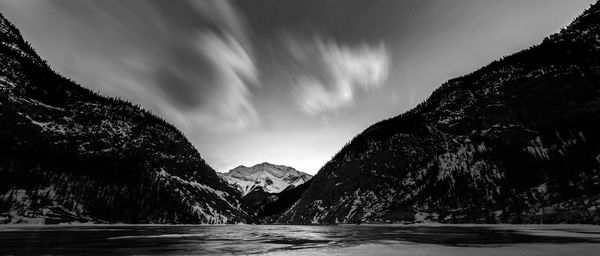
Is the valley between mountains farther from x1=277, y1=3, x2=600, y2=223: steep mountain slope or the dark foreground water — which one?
the dark foreground water

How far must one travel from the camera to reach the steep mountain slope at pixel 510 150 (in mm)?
107125

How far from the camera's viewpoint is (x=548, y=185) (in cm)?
10931

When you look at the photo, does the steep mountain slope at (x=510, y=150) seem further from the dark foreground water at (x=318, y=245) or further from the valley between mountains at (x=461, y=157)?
the dark foreground water at (x=318, y=245)

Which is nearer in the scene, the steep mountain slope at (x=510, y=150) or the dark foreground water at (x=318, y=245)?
the dark foreground water at (x=318, y=245)

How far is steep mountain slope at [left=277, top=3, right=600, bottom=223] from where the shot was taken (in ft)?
351

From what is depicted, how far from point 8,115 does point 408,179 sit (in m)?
208

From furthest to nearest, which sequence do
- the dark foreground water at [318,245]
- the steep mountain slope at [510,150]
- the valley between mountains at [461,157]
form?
1. the valley between mountains at [461,157]
2. the steep mountain slope at [510,150]
3. the dark foreground water at [318,245]

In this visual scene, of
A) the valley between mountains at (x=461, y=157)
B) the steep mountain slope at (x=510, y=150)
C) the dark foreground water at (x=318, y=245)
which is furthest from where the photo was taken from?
the valley between mountains at (x=461, y=157)

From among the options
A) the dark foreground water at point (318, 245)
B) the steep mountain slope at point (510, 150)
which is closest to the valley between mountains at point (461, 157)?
the steep mountain slope at point (510, 150)

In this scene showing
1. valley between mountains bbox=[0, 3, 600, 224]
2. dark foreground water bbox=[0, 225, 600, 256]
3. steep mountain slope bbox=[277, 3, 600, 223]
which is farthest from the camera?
valley between mountains bbox=[0, 3, 600, 224]

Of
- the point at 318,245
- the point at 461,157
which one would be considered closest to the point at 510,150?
the point at 461,157

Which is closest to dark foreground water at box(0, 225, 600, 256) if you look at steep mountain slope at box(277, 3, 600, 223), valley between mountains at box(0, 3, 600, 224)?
steep mountain slope at box(277, 3, 600, 223)

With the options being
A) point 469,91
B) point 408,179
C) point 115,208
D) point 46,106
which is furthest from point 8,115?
point 469,91

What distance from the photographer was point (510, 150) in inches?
5217
